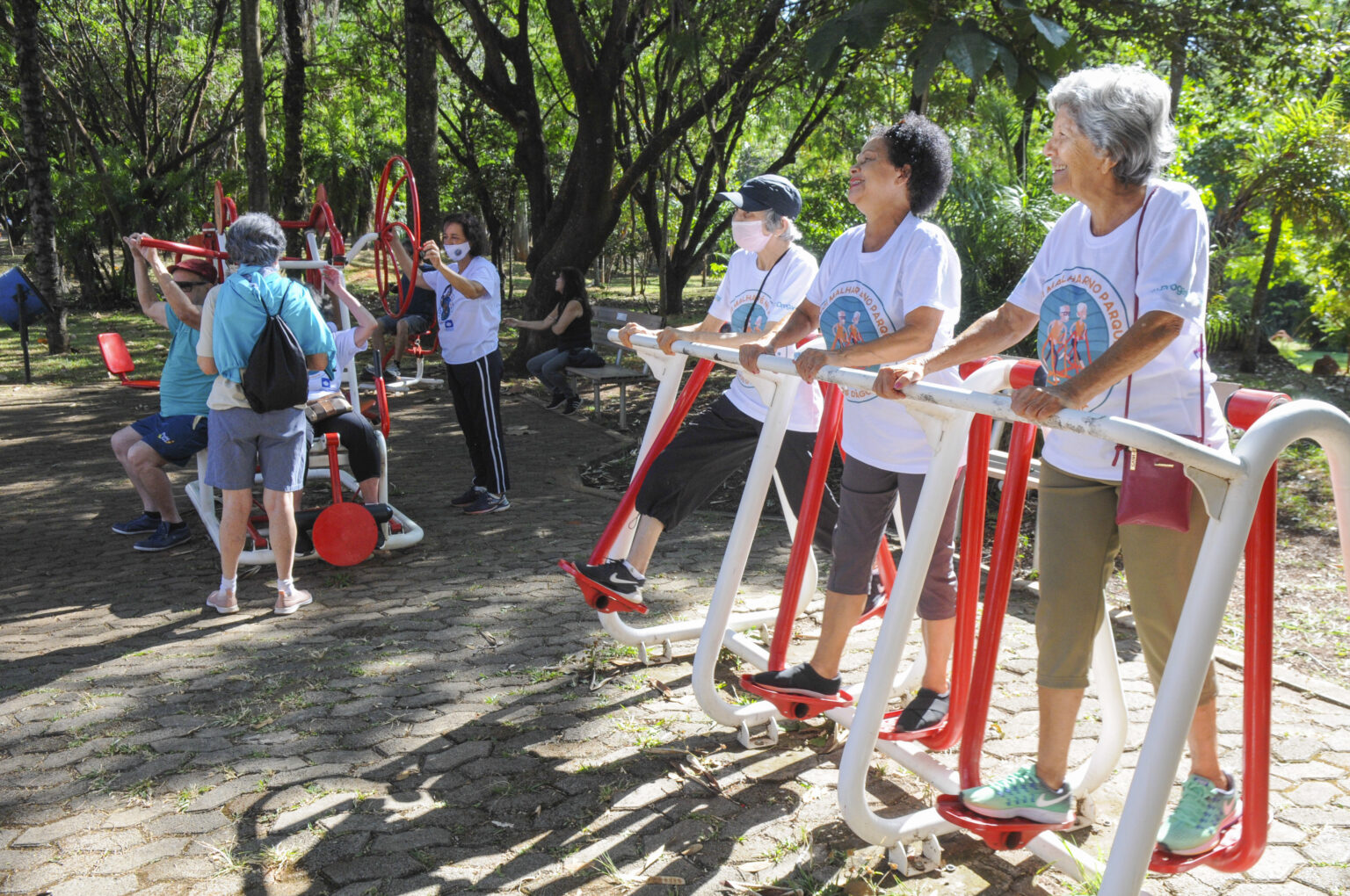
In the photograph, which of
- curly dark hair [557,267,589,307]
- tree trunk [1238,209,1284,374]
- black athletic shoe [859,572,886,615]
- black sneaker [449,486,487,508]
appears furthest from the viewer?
tree trunk [1238,209,1284,374]

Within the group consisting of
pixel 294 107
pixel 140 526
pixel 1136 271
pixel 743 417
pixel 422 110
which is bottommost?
pixel 140 526

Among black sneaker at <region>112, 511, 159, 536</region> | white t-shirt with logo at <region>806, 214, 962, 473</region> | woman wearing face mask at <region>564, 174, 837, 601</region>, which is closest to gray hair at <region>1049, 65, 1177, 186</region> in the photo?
white t-shirt with logo at <region>806, 214, 962, 473</region>

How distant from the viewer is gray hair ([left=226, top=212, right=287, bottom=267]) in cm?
462

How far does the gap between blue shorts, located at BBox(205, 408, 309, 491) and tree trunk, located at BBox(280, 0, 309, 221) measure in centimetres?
1140

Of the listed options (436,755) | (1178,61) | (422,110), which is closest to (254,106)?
(422,110)

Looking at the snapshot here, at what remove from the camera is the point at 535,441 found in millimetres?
9312

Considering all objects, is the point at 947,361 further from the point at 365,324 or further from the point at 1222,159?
the point at 1222,159

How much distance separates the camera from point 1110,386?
2148 mm

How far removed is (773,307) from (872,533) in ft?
3.47

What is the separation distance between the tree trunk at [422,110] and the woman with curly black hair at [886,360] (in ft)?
29.8

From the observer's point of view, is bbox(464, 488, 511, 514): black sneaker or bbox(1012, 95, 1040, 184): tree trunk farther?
bbox(1012, 95, 1040, 184): tree trunk

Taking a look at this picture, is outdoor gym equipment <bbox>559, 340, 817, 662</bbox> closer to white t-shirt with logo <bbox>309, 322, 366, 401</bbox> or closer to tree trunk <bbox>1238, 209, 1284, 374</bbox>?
white t-shirt with logo <bbox>309, 322, 366, 401</bbox>

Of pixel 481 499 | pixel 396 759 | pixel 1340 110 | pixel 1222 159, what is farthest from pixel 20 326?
pixel 1222 159

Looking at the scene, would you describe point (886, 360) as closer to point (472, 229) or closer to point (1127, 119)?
point (1127, 119)
